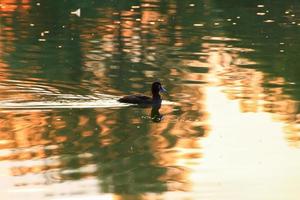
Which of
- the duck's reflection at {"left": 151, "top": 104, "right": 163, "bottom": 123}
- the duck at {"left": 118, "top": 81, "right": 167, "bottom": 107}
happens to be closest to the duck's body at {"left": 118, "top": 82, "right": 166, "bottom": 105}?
the duck at {"left": 118, "top": 81, "right": 167, "bottom": 107}

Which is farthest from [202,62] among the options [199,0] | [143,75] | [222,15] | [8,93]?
[199,0]

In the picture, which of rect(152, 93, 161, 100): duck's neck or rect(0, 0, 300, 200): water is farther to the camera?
rect(152, 93, 161, 100): duck's neck

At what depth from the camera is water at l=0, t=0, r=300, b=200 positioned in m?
13.8

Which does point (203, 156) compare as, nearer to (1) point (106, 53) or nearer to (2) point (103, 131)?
(2) point (103, 131)

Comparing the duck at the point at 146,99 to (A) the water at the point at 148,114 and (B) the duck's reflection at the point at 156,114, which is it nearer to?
(B) the duck's reflection at the point at 156,114

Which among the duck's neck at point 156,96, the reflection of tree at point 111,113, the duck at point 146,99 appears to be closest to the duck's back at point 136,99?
the duck at point 146,99

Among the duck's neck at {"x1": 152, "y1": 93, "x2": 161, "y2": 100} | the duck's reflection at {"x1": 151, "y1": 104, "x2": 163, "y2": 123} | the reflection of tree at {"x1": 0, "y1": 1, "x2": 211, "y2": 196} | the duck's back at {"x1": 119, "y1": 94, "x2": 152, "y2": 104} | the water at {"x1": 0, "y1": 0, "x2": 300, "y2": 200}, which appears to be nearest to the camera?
the water at {"x1": 0, "y1": 0, "x2": 300, "y2": 200}

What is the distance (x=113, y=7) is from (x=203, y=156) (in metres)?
32.8

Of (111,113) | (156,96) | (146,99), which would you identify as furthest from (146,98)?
(111,113)

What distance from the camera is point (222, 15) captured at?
1783 inches

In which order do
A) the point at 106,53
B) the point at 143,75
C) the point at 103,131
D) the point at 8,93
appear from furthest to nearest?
the point at 106,53
the point at 143,75
the point at 8,93
the point at 103,131

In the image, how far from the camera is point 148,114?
19656mm

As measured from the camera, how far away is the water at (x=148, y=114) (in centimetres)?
1379

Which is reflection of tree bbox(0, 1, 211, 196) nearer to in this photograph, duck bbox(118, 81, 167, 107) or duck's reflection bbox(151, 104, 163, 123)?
duck's reflection bbox(151, 104, 163, 123)
